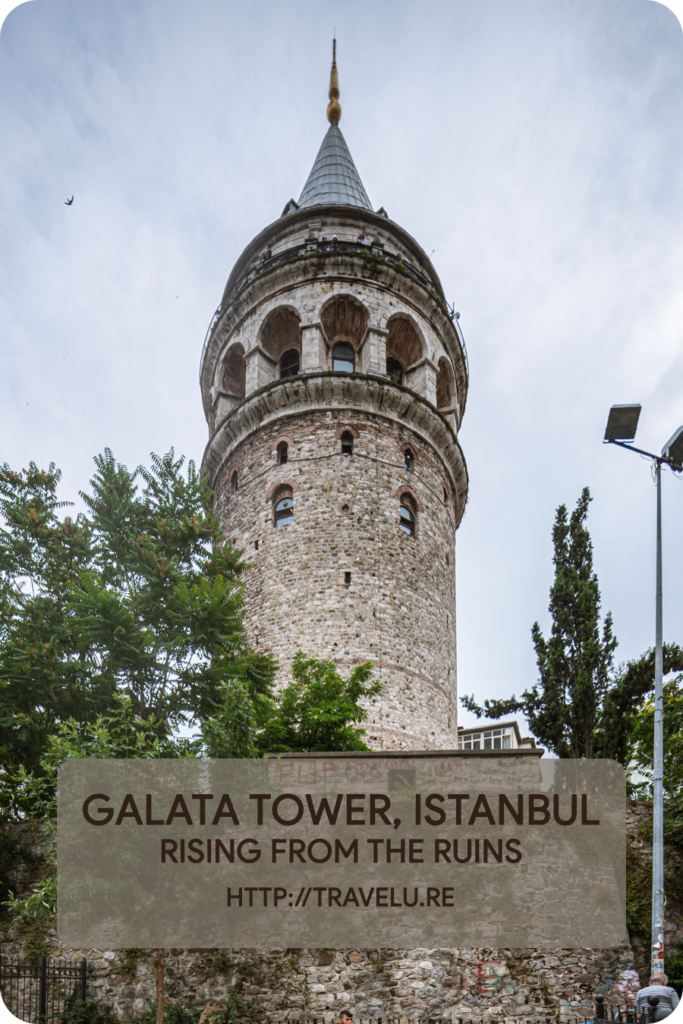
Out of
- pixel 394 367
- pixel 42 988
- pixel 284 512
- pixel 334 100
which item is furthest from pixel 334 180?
pixel 42 988

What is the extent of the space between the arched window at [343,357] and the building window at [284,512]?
5.13 meters

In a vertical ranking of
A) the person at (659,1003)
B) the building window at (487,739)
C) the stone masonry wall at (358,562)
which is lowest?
the person at (659,1003)

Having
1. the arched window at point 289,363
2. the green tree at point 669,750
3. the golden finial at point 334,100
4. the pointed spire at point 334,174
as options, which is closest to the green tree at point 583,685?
the green tree at point 669,750

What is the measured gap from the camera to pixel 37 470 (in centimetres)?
1561

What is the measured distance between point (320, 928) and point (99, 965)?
3.59 meters

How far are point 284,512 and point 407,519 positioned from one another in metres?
3.36

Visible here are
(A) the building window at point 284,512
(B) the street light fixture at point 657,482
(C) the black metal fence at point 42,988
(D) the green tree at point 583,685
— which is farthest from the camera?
(A) the building window at point 284,512

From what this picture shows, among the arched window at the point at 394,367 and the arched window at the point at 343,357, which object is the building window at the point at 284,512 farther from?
the arched window at the point at 394,367

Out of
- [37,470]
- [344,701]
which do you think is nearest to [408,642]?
[344,701]

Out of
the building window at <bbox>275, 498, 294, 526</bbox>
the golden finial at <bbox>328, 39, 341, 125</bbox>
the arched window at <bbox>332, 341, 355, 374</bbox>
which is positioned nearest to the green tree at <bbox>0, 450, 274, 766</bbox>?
the building window at <bbox>275, 498, 294, 526</bbox>

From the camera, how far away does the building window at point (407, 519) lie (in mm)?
20844

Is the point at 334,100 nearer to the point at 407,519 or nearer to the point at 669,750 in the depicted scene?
the point at 407,519

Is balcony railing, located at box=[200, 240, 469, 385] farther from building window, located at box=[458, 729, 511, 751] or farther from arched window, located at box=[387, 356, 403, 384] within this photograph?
building window, located at box=[458, 729, 511, 751]

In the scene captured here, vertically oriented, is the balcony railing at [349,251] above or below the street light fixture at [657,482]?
above
